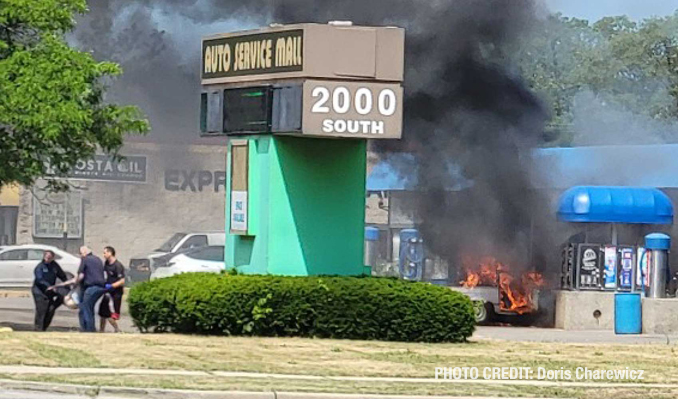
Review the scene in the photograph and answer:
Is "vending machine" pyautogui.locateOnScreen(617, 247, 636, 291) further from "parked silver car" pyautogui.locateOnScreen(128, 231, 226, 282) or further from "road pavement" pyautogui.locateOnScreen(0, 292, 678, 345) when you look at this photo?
"parked silver car" pyautogui.locateOnScreen(128, 231, 226, 282)

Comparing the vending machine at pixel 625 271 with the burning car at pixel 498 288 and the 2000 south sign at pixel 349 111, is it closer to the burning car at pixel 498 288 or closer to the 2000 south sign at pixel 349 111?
the burning car at pixel 498 288

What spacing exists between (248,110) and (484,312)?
9.16 metres

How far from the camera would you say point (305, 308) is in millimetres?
19297

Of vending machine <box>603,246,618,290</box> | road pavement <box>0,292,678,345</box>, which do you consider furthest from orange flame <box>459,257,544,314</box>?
vending machine <box>603,246,618,290</box>

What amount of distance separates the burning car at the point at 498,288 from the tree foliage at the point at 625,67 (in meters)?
17.9

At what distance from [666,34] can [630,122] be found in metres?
8.25

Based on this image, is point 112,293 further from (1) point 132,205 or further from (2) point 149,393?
(1) point 132,205

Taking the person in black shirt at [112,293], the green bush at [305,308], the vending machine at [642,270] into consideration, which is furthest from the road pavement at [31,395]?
the vending machine at [642,270]

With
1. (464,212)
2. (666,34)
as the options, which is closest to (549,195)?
(464,212)

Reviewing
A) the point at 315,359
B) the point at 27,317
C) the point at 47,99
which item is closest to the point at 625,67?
the point at 27,317

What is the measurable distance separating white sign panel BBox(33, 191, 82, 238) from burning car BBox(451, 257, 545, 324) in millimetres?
20009

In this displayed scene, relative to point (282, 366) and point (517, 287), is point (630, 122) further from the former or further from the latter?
point (282, 366)

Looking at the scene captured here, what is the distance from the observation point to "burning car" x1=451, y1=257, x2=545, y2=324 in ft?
92.4

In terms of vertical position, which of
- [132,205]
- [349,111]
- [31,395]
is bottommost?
[31,395]
